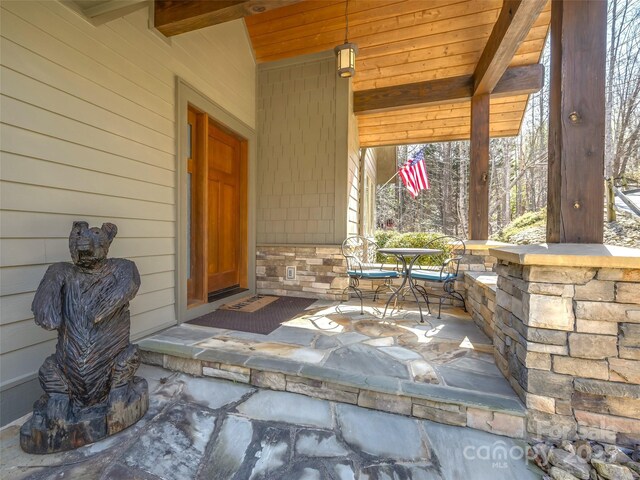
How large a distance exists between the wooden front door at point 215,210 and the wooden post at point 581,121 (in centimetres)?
290

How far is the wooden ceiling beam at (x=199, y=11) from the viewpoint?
196cm

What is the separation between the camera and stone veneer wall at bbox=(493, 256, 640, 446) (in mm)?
1312

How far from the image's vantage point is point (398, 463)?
1.22 meters

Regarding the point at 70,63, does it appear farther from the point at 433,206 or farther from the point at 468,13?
the point at 433,206

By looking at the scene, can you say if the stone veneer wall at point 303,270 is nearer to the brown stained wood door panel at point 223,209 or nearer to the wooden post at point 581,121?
the brown stained wood door panel at point 223,209

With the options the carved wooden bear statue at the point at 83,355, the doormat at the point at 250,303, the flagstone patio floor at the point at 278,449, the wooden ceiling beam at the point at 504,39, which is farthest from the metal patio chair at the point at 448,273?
the carved wooden bear statue at the point at 83,355

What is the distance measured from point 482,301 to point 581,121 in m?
1.53

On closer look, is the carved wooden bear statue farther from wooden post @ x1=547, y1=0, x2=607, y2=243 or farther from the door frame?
wooden post @ x1=547, y1=0, x2=607, y2=243

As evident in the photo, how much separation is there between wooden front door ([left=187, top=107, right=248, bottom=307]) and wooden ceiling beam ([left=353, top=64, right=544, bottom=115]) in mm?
1835

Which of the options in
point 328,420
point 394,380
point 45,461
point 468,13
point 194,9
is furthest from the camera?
point 468,13

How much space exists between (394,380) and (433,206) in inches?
436

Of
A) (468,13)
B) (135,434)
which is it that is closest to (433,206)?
(468,13)

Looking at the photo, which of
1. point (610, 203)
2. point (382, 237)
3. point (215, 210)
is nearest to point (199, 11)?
point (215, 210)

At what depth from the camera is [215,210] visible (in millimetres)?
3361
